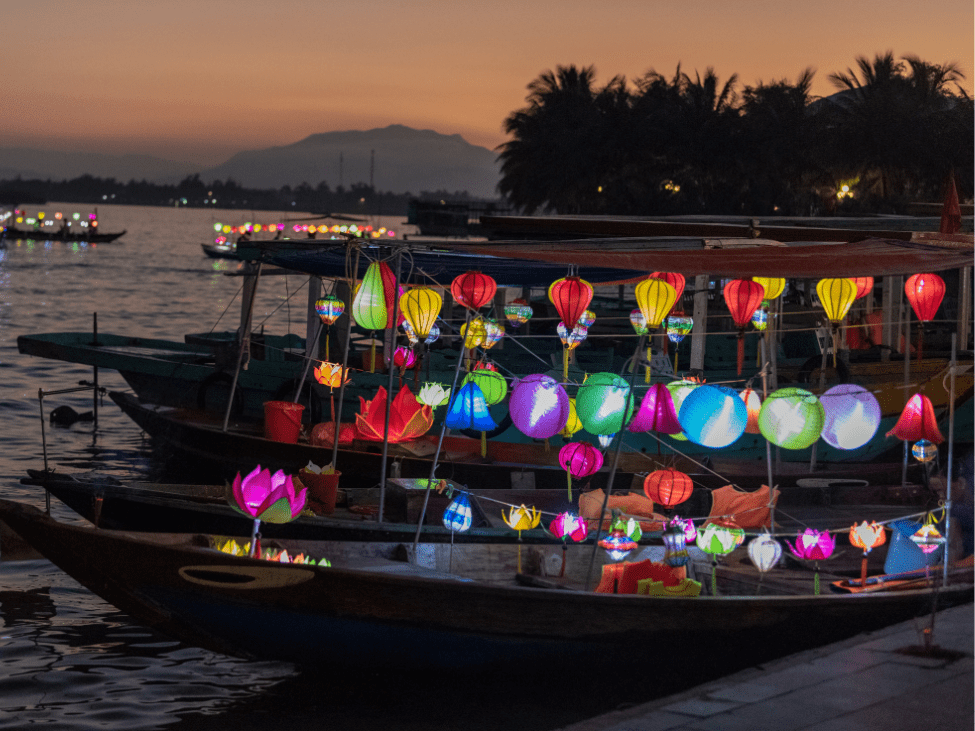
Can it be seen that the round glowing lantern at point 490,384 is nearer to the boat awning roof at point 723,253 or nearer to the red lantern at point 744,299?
the red lantern at point 744,299

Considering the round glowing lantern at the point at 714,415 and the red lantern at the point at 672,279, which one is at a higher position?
the red lantern at the point at 672,279

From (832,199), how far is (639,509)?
30.4 metres

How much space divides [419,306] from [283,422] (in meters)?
4.74

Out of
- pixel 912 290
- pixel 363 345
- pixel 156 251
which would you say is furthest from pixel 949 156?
pixel 156 251

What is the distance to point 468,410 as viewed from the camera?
31.4 feet

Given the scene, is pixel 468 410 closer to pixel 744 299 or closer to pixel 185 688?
pixel 744 299

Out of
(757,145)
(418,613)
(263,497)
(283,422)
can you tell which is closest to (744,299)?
(418,613)

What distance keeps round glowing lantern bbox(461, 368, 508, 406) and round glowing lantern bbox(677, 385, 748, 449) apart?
9.08 feet

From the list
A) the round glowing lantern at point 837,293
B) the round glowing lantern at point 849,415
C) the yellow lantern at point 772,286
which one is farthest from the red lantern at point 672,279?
the round glowing lantern at point 849,415

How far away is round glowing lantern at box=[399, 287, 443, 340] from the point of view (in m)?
Answer: 9.73

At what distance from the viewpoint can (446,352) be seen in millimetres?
19469

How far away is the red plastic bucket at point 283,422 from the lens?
13.8 m

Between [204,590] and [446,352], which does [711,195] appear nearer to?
[446,352]

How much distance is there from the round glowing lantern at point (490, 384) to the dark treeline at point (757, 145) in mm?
25143
